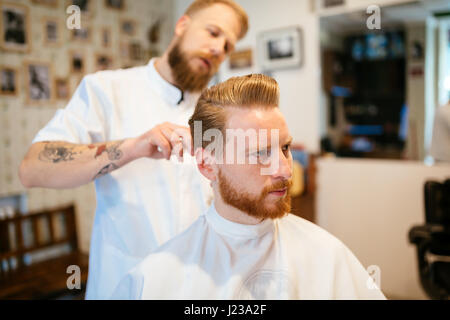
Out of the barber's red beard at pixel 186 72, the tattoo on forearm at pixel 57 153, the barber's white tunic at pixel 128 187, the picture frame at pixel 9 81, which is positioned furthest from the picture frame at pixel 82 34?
the tattoo on forearm at pixel 57 153

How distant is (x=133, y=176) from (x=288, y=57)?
2.15 meters

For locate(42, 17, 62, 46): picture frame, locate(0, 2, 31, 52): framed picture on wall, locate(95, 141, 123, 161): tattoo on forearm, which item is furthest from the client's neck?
locate(42, 17, 62, 46): picture frame

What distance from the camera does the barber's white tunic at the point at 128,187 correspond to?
133cm

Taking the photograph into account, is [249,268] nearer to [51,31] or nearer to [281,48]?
[281,48]

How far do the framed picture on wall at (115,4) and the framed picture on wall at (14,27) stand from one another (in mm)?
792

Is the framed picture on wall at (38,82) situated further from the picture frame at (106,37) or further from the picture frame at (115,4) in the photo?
the picture frame at (115,4)

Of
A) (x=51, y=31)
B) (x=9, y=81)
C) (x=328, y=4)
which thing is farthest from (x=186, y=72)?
(x=51, y=31)

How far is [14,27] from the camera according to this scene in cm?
287

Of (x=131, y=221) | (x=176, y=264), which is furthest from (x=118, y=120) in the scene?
(x=176, y=264)

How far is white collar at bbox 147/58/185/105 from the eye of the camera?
1.40 meters

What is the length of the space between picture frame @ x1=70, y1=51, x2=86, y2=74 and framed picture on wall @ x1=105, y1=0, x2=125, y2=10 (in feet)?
1.94

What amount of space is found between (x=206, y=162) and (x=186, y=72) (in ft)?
1.49
